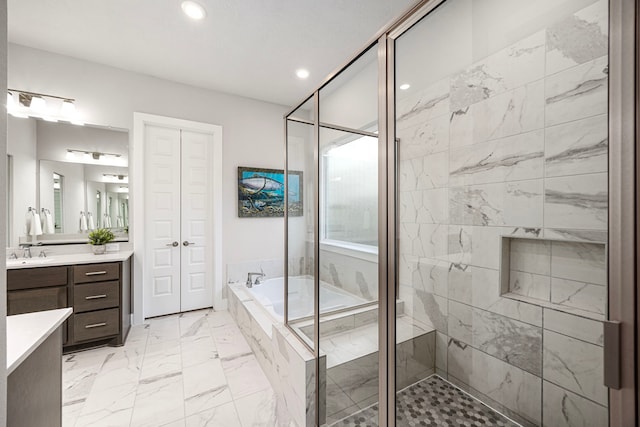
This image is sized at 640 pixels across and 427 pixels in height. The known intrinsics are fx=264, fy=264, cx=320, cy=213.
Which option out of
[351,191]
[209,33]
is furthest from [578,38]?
[209,33]

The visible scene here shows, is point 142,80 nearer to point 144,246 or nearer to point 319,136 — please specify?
point 144,246

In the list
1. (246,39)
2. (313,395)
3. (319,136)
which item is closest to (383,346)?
(313,395)

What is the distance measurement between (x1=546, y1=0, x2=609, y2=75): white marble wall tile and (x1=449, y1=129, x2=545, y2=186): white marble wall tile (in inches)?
9.6

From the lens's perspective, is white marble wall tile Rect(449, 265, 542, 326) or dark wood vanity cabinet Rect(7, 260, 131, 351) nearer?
white marble wall tile Rect(449, 265, 542, 326)

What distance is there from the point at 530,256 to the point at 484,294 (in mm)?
285

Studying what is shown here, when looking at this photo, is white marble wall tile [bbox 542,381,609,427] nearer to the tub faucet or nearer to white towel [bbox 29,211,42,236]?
the tub faucet

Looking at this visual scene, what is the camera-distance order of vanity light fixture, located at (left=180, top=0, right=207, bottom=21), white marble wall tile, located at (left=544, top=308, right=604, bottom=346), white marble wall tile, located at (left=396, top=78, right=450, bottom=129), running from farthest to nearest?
vanity light fixture, located at (left=180, top=0, right=207, bottom=21) → white marble wall tile, located at (left=396, top=78, right=450, bottom=129) → white marble wall tile, located at (left=544, top=308, right=604, bottom=346)

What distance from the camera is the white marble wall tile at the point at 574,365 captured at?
81 centimetres

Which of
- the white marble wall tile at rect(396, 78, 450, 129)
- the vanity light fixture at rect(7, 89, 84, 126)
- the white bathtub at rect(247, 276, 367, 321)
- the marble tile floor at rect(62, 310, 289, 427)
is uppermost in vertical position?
the vanity light fixture at rect(7, 89, 84, 126)

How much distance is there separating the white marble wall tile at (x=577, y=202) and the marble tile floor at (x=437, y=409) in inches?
35.6

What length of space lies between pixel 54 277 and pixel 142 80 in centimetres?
217

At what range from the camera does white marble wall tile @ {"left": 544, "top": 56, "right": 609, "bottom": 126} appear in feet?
2.39

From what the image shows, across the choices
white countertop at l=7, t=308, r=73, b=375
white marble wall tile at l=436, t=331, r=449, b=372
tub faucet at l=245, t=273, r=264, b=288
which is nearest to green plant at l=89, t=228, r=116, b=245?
tub faucet at l=245, t=273, r=264, b=288

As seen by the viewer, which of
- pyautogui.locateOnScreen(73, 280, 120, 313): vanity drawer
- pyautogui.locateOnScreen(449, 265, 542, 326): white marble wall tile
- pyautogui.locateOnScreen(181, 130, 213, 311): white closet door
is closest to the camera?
pyautogui.locateOnScreen(449, 265, 542, 326): white marble wall tile
